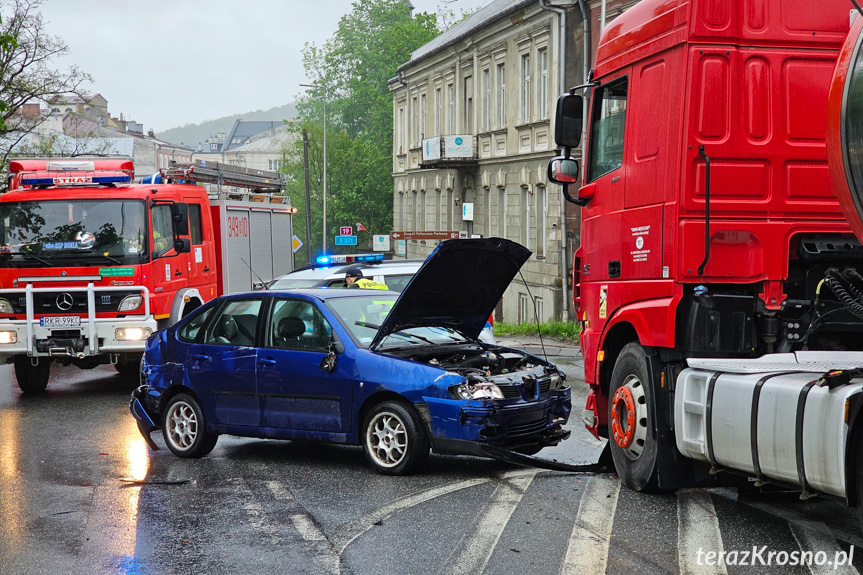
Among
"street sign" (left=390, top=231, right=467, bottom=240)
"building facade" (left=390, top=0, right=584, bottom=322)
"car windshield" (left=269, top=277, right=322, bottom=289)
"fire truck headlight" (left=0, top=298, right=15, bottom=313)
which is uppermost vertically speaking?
"building facade" (left=390, top=0, right=584, bottom=322)

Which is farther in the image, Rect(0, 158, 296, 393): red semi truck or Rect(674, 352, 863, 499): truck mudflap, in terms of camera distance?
Rect(0, 158, 296, 393): red semi truck

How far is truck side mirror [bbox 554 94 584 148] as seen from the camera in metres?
8.38

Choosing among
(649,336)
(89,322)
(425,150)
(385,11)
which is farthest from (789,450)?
(385,11)

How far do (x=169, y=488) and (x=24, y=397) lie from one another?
7.26 meters

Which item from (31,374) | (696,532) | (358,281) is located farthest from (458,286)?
(31,374)

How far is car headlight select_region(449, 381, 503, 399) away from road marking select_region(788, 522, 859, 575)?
2.44 m

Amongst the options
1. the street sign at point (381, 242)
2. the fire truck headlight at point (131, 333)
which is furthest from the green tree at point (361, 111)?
the fire truck headlight at point (131, 333)

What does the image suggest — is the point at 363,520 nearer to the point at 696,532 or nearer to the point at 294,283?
the point at 696,532

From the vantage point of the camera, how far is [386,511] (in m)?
7.29

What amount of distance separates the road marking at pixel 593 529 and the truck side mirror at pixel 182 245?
329 inches

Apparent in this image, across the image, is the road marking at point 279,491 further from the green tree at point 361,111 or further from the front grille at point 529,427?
the green tree at point 361,111

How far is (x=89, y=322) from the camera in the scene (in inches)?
542

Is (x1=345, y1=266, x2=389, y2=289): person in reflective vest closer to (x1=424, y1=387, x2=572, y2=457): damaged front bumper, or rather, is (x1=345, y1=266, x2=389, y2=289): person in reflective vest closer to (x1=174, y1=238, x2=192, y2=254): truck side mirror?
(x1=174, y1=238, x2=192, y2=254): truck side mirror

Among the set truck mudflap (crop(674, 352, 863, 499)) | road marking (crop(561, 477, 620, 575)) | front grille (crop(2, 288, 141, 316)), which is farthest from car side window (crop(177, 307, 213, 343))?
truck mudflap (crop(674, 352, 863, 499))
